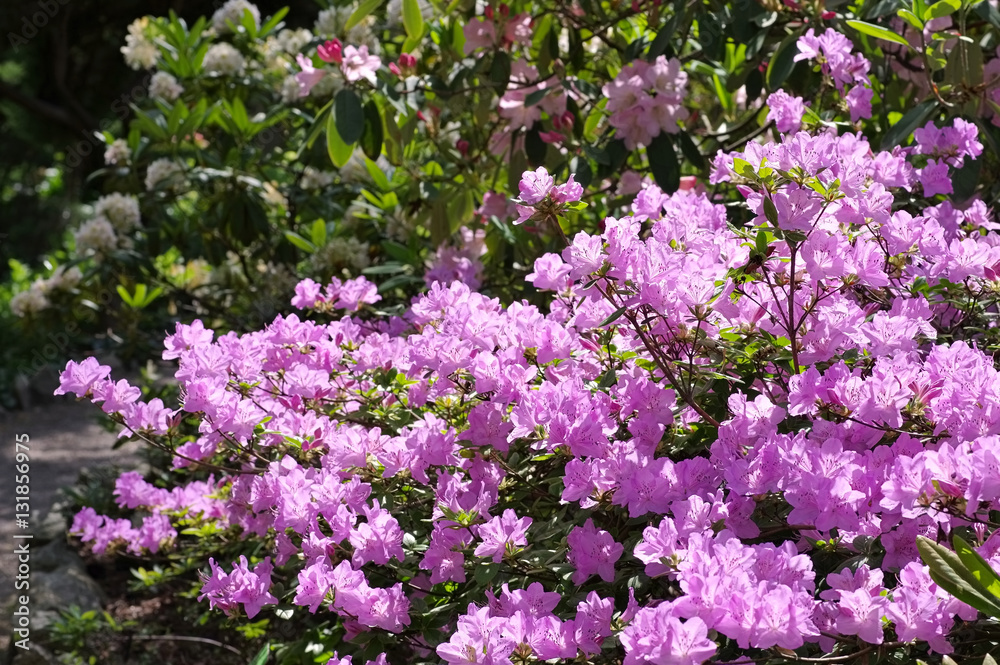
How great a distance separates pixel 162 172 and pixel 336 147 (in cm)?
135

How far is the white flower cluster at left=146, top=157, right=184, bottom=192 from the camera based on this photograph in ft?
9.87

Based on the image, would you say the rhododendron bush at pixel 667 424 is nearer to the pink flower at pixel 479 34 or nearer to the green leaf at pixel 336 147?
the green leaf at pixel 336 147

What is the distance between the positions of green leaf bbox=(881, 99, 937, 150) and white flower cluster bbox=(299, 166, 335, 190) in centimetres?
197

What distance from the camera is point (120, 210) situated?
10.1 ft

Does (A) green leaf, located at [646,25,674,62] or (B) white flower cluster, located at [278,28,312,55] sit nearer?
(A) green leaf, located at [646,25,674,62]

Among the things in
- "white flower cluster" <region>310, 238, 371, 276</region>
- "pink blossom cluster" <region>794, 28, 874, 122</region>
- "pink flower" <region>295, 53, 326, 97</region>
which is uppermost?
"pink flower" <region>295, 53, 326, 97</region>

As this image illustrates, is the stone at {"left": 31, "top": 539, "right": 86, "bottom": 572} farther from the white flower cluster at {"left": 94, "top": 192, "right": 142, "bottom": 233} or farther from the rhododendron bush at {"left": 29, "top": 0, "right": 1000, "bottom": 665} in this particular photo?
the rhododendron bush at {"left": 29, "top": 0, "right": 1000, "bottom": 665}

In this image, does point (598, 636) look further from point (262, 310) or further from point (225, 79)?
point (225, 79)

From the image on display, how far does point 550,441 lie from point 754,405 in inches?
10.7

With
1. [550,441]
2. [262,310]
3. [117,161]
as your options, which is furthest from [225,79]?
[550,441]

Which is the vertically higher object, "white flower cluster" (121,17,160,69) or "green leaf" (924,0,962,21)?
"white flower cluster" (121,17,160,69)

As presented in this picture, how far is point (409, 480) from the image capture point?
54.8 inches

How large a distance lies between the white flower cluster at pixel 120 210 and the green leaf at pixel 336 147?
144 cm

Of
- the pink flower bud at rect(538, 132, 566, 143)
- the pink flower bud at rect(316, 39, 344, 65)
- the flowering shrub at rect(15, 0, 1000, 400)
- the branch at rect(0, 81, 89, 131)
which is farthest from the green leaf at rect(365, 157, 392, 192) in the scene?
the branch at rect(0, 81, 89, 131)
